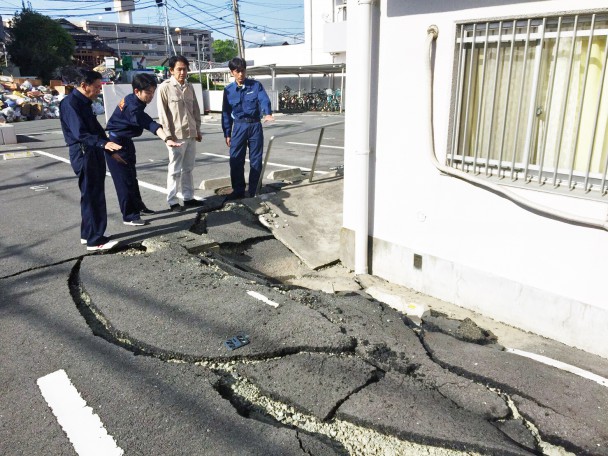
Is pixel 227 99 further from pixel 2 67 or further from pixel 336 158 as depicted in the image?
pixel 2 67

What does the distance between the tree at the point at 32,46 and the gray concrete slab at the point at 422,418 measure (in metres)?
50.8

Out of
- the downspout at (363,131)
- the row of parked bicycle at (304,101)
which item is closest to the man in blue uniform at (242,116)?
the downspout at (363,131)

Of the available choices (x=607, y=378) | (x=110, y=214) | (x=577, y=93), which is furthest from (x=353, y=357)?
(x=110, y=214)

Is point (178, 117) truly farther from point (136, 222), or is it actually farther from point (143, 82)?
point (136, 222)

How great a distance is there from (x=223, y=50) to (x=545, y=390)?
11335 cm

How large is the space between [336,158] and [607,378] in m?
8.16

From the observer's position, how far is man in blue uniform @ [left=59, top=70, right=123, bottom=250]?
4.76 metres

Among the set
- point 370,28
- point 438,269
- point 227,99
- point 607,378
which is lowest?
point 607,378

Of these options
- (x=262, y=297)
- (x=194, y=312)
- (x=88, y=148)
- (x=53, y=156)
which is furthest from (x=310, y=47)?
(x=194, y=312)

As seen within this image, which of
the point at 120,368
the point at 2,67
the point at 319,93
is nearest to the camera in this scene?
the point at 120,368

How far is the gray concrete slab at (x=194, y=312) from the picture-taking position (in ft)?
10.8

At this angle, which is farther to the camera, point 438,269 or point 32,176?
point 32,176

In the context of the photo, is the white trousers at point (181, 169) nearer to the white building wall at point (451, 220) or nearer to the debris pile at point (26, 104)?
the white building wall at point (451, 220)

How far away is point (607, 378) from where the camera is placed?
316 cm
